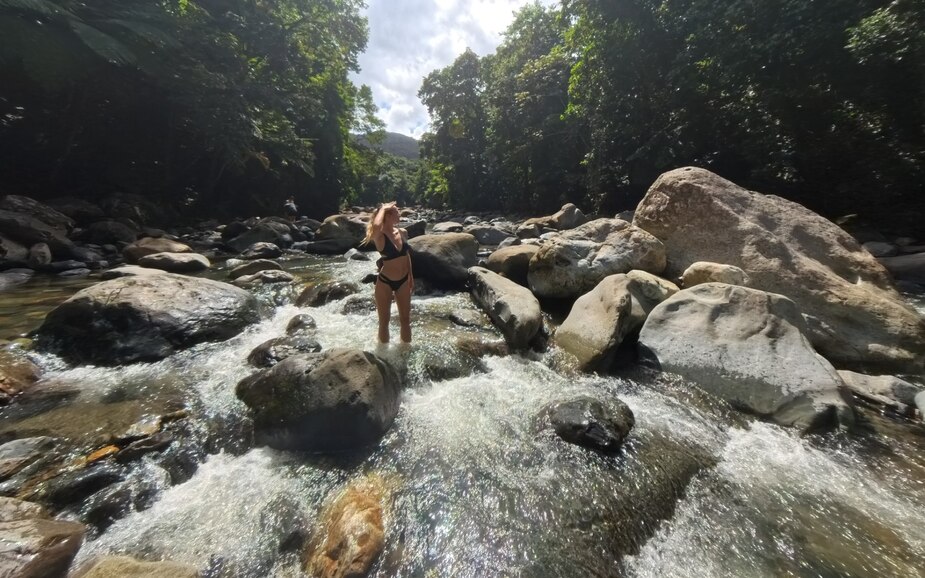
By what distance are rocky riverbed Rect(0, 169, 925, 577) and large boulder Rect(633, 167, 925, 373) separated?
0.03 metres

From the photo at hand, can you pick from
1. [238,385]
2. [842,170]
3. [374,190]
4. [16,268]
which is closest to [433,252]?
[238,385]

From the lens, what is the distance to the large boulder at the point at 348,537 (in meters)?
2.28

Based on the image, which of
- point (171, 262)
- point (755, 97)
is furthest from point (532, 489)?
Result: point (755, 97)

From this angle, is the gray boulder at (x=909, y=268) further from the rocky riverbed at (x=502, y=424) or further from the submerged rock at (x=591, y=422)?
the submerged rock at (x=591, y=422)

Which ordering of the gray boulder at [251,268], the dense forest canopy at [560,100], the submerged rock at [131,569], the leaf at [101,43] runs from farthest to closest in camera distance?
1. the leaf at [101,43]
2. the dense forest canopy at [560,100]
3. the gray boulder at [251,268]
4. the submerged rock at [131,569]

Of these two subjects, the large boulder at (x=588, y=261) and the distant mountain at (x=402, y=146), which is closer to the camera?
the large boulder at (x=588, y=261)

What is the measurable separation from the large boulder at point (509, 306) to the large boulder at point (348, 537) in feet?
10.2

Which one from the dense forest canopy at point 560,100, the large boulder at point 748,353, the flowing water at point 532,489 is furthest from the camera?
the dense forest canopy at point 560,100

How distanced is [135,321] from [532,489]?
17.4 ft

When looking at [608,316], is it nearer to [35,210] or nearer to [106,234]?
[106,234]

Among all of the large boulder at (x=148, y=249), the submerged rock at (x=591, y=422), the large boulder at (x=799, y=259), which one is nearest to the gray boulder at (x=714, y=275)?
the large boulder at (x=799, y=259)

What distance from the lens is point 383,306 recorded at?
5.31 metres

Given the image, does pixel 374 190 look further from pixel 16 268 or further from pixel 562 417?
pixel 562 417

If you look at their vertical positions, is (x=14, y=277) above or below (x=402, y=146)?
below
